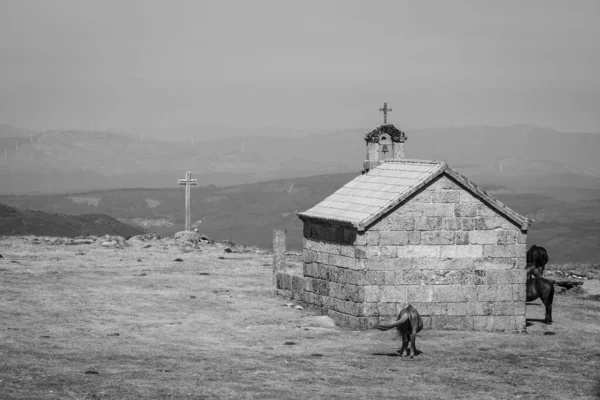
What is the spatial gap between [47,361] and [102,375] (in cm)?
168

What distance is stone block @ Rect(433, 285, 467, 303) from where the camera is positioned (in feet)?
83.0

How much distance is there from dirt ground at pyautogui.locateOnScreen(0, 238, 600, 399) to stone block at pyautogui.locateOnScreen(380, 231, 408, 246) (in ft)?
7.38

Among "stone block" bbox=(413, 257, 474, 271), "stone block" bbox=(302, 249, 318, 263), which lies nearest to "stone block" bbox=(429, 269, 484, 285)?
"stone block" bbox=(413, 257, 474, 271)

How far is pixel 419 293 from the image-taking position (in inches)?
991

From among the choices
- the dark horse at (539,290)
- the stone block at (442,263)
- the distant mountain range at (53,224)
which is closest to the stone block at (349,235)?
the stone block at (442,263)

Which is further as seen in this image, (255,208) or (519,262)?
(255,208)

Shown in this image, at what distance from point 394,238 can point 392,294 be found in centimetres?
141

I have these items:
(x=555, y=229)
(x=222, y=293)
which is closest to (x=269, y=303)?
(x=222, y=293)

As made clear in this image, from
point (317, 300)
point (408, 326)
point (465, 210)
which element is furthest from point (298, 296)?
point (408, 326)

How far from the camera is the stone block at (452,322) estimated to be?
83.3 feet

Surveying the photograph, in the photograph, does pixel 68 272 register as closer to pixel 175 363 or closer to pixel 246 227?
pixel 175 363

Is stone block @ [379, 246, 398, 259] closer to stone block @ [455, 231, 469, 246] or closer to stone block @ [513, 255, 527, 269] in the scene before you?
stone block @ [455, 231, 469, 246]

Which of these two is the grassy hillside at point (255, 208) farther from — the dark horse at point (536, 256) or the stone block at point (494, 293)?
the stone block at point (494, 293)

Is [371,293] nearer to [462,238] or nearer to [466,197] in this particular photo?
[462,238]
